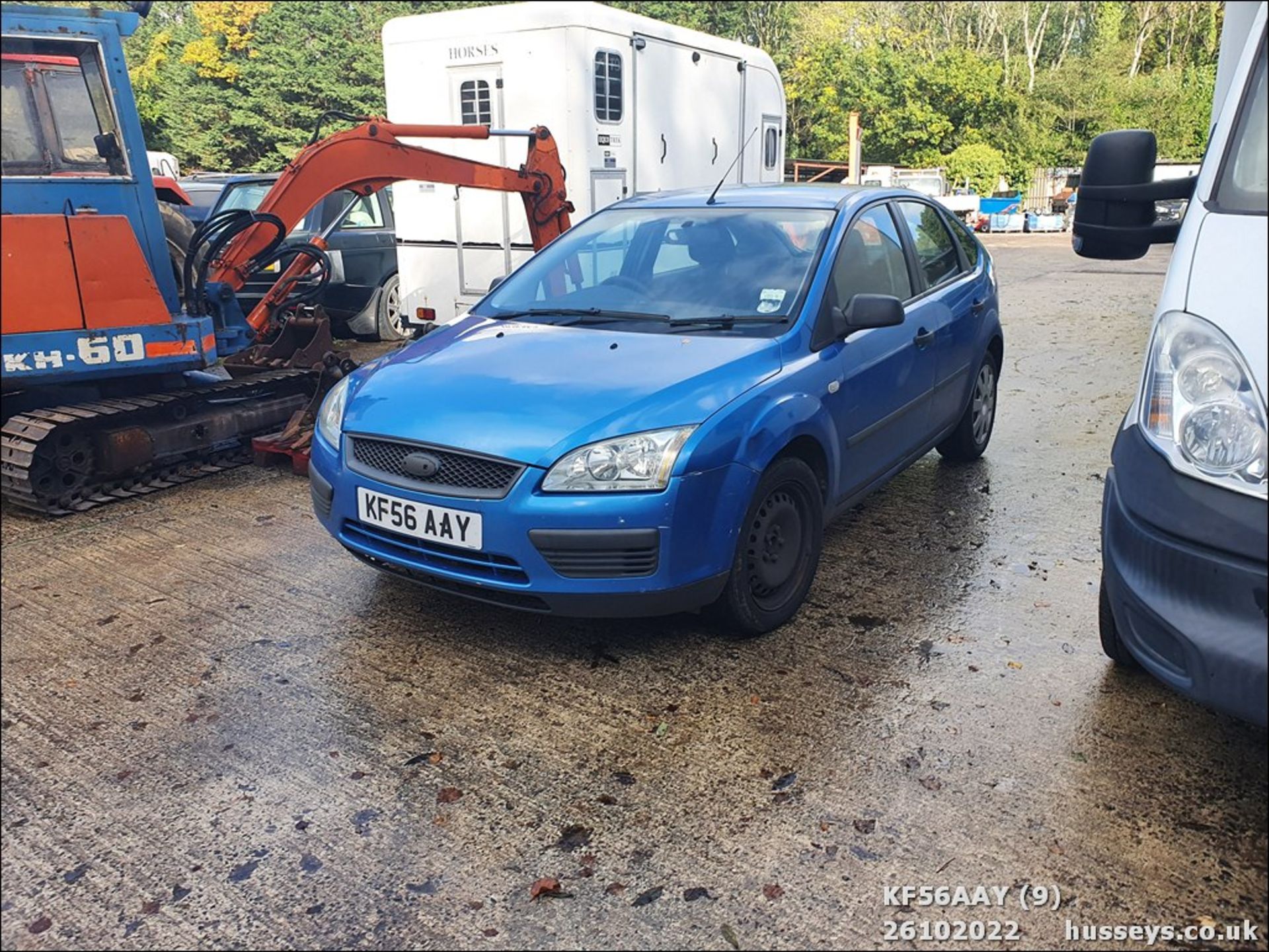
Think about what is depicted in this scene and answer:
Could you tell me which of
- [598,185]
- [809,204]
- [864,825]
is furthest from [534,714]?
[598,185]

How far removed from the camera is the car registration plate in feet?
11.6

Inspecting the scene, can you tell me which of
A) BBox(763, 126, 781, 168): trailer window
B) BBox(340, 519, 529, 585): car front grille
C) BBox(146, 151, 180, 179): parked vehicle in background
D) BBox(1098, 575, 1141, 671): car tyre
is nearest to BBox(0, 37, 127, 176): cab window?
BBox(340, 519, 529, 585): car front grille

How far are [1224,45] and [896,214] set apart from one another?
1.97 metres

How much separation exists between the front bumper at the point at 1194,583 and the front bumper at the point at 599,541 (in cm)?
130

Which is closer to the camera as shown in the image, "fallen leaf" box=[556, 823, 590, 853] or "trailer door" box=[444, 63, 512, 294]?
"fallen leaf" box=[556, 823, 590, 853]

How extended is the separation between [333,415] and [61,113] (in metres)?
2.00

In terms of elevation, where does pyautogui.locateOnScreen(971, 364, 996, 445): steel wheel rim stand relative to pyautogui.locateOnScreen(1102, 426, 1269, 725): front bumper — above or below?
below

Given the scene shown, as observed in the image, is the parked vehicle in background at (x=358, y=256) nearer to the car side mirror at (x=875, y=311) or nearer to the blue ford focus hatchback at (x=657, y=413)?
the blue ford focus hatchback at (x=657, y=413)

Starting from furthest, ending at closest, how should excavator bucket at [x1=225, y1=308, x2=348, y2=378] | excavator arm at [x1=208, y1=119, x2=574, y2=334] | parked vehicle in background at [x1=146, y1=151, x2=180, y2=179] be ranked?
1. parked vehicle in background at [x1=146, y1=151, x2=180, y2=179]
2. excavator bucket at [x1=225, y1=308, x2=348, y2=378]
3. excavator arm at [x1=208, y1=119, x2=574, y2=334]

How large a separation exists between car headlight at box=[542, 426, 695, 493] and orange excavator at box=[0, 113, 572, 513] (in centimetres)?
228

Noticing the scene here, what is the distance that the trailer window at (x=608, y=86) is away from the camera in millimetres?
9219

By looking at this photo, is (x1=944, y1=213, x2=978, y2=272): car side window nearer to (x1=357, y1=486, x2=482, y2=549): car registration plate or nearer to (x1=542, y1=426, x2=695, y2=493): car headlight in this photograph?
(x1=542, y1=426, x2=695, y2=493): car headlight

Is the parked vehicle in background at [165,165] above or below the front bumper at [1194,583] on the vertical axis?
above

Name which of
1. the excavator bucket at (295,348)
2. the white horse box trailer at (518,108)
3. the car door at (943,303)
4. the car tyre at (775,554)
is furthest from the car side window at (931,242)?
the white horse box trailer at (518,108)
